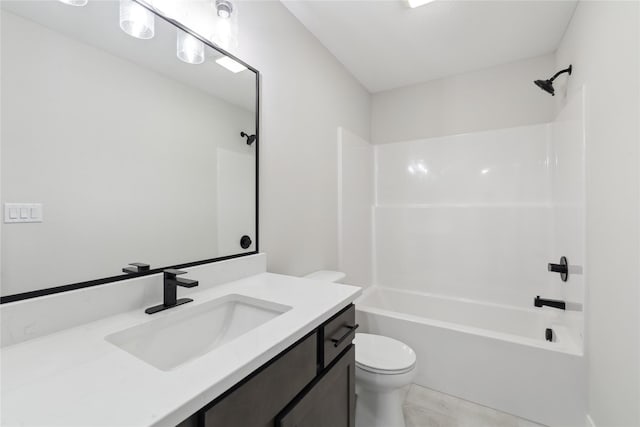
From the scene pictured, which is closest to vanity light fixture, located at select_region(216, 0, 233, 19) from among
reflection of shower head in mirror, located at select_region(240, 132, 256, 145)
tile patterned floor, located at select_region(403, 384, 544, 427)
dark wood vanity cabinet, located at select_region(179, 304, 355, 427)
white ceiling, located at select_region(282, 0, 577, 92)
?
reflection of shower head in mirror, located at select_region(240, 132, 256, 145)

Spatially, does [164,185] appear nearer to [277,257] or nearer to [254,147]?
[254,147]

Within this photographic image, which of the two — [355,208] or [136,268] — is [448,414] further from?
[136,268]

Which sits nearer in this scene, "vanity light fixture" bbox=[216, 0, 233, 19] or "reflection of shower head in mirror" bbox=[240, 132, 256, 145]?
"vanity light fixture" bbox=[216, 0, 233, 19]

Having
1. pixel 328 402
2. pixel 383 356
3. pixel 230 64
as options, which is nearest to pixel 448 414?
pixel 383 356

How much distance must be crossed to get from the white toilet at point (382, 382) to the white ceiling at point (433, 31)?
6.81 feet

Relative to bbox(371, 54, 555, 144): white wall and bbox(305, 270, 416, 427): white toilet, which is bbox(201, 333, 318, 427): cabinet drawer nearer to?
bbox(305, 270, 416, 427): white toilet

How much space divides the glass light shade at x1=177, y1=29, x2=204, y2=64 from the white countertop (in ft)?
3.34

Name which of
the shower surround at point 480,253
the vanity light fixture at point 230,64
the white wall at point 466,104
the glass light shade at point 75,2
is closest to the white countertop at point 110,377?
the glass light shade at point 75,2

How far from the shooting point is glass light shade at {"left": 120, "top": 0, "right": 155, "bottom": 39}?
3.09ft

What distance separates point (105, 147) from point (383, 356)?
160cm

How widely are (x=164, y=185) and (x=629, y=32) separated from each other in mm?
1906

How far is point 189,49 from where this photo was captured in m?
1.16

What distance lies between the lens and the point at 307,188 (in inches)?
75.5

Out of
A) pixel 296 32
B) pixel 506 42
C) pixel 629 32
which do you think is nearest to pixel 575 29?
pixel 506 42
